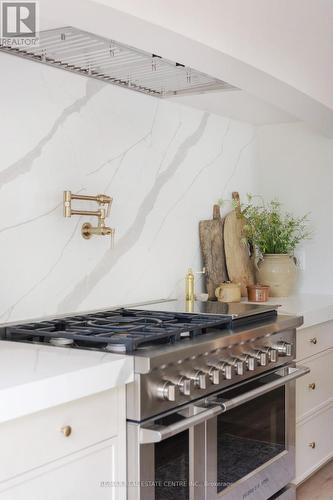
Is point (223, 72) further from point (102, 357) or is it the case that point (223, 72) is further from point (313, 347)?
point (313, 347)

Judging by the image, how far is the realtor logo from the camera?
190 centimetres

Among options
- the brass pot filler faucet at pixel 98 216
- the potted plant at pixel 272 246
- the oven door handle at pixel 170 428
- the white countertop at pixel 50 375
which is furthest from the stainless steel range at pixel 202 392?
the potted plant at pixel 272 246

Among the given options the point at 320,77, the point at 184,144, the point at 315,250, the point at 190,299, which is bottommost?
the point at 190,299

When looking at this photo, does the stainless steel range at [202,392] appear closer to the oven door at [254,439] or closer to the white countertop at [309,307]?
the oven door at [254,439]

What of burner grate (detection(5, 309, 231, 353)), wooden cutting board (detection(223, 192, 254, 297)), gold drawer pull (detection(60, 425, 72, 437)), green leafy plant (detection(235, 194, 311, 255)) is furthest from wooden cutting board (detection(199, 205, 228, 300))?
gold drawer pull (detection(60, 425, 72, 437))

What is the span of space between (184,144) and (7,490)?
2160 mm

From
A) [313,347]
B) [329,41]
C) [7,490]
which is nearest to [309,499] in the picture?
[313,347]

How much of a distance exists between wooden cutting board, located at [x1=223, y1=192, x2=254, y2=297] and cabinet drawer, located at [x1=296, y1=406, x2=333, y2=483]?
78 cm

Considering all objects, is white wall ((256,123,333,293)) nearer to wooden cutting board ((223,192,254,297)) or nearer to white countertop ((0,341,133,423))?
wooden cutting board ((223,192,254,297))

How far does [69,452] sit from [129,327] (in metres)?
0.61

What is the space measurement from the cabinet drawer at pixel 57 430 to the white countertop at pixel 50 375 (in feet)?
0.19

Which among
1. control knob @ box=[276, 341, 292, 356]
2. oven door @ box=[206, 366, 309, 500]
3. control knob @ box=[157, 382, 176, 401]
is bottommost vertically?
oven door @ box=[206, 366, 309, 500]

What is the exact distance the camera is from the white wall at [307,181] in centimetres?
381

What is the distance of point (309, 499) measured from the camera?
3.04 meters
